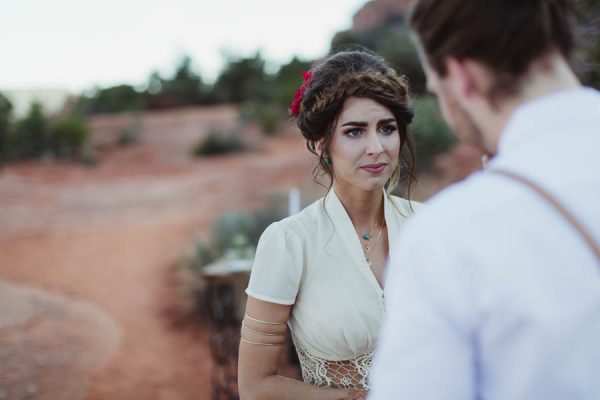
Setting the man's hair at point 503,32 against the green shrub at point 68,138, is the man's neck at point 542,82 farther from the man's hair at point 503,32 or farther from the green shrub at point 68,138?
the green shrub at point 68,138

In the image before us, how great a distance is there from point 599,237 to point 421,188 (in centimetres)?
854

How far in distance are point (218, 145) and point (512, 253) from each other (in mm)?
20245

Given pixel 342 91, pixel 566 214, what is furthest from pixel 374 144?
pixel 566 214

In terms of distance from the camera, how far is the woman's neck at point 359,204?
206cm

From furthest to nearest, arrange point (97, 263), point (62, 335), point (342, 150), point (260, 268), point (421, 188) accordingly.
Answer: point (97, 263)
point (421, 188)
point (62, 335)
point (342, 150)
point (260, 268)

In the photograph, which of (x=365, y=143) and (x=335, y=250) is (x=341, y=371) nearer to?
(x=335, y=250)

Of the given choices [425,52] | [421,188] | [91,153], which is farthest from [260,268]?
[91,153]

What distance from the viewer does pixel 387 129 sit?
203cm

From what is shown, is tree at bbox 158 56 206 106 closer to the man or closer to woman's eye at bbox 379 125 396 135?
woman's eye at bbox 379 125 396 135

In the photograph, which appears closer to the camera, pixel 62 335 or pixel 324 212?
pixel 324 212

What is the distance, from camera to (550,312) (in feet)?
2.48

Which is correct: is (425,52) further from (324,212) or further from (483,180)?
(324,212)

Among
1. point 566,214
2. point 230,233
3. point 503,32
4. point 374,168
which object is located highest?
point 503,32

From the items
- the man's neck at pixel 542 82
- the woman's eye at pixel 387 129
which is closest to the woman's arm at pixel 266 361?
the woman's eye at pixel 387 129
